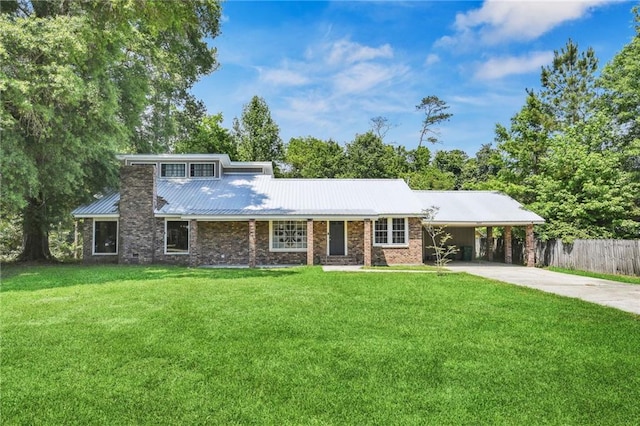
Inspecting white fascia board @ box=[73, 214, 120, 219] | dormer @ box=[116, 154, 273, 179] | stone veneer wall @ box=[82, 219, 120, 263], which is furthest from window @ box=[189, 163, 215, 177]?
stone veneer wall @ box=[82, 219, 120, 263]

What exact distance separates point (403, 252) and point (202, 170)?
1161 centimetres

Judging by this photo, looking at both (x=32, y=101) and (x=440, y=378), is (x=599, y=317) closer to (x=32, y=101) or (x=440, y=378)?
(x=440, y=378)

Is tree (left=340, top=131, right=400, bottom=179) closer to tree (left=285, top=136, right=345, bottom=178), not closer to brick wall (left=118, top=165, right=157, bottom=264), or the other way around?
tree (left=285, top=136, right=345, bottom=178)

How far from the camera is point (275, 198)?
1950cm

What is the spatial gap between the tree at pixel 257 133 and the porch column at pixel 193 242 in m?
19.1

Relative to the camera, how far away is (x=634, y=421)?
3557 mm

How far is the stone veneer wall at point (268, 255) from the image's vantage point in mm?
17906

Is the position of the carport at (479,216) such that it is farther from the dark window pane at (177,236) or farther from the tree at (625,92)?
the dark window pane at (177,236)

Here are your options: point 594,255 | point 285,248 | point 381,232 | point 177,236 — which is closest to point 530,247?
point 594,255

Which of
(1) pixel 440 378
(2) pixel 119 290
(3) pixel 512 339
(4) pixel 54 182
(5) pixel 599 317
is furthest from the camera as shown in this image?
(4) pixel 54 182

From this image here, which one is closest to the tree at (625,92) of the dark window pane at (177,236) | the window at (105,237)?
the dark window pane at (177,236)

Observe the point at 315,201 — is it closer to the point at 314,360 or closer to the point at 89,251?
the point at 89,251

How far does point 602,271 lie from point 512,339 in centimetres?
1291

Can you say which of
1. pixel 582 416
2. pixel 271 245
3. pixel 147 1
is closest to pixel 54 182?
pixel 147 1
